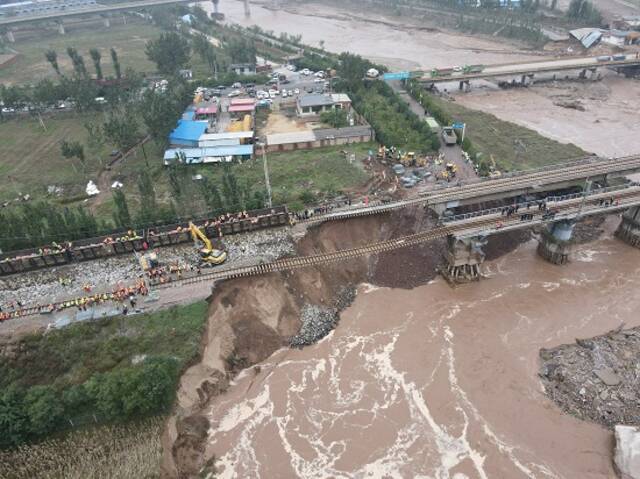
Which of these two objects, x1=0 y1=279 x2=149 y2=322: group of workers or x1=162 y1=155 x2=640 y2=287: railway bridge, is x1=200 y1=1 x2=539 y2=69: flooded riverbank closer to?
x1=162 y1=155 x2=640 y2=287: railway bridge

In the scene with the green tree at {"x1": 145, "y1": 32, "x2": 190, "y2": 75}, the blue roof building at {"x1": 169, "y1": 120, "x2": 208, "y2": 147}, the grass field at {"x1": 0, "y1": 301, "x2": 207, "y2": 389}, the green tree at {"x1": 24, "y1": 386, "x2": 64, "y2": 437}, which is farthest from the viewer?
the green tree at {"x1": 145, "y1": 32, "x2": 190, "y2": 75}

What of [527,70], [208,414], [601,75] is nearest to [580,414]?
[208,414]

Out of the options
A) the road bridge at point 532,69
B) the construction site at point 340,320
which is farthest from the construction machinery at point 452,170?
the road bridge at point 532,69

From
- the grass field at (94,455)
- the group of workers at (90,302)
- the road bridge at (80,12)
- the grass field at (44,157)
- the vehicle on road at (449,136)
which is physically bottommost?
the grass field at (94,455)

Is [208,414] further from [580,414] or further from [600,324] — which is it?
[600,324]

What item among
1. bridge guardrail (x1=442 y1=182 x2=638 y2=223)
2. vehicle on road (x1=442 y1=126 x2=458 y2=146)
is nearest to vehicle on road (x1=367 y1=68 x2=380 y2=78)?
vehicle on road (x1=442 y1=126 x2=458 y2=146)

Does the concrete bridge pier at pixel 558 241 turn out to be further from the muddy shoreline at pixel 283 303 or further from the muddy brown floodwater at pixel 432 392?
the muddy shoreline at pixel 283 303
